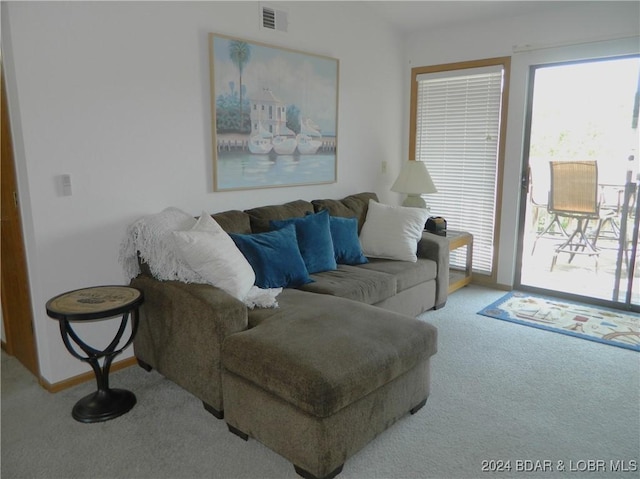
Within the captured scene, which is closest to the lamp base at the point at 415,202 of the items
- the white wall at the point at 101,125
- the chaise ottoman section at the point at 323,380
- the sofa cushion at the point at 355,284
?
the sofa cushion at the point at 355,284

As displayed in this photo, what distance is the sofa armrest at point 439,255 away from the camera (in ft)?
12.5

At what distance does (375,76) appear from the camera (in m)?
4.48

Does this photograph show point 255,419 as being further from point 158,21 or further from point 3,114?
point 158,21

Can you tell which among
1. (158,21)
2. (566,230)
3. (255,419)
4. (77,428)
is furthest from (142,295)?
(566,230)

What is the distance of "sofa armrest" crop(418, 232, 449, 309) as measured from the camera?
382 centimetres

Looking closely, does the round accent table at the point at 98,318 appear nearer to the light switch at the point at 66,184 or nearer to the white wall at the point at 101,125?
the white wall at the point at 101,125

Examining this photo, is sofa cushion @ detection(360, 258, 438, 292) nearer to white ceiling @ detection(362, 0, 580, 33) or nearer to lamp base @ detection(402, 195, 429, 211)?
lamp base @ detection(402, 195, 429, 211)

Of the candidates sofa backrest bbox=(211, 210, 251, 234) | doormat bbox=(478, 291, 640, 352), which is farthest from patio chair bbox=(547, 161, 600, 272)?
sofa backrest bbox=(211, 210, 251, 234)

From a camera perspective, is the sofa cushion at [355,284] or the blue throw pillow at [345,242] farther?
the blue throw pillow at [345,242]

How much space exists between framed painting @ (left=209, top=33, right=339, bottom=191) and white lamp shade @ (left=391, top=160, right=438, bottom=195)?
0.68 m

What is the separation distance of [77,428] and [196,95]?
205cm

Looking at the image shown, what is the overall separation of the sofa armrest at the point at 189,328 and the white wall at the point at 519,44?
120 inches

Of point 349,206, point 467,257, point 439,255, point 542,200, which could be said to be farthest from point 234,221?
point 542,200

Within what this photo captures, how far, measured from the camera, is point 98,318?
86.2 inches
